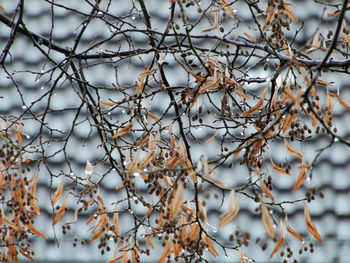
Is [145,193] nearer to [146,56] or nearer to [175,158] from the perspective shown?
[146,56]

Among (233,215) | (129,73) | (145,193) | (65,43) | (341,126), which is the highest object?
(65,43)

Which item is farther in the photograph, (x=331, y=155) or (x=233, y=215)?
(x=331, y=155)

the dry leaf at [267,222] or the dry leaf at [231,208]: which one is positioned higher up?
the dry leaf at [231,208]

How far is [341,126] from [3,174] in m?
1.30

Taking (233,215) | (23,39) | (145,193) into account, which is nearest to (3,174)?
(233,215)

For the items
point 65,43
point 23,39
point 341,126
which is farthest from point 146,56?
point 341,126

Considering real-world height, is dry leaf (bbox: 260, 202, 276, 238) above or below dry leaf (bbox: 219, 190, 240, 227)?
below

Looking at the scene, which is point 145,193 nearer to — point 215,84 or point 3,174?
point 3,174

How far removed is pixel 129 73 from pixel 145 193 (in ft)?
1.43

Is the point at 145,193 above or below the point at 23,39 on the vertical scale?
below

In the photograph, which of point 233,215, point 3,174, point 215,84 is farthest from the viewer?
point 3,174

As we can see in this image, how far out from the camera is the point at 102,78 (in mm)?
1965

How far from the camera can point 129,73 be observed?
1.91 metres

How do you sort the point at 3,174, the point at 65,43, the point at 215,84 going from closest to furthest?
1. the point at 215,84
2. the point at 3,174
3. the point at 65,43
